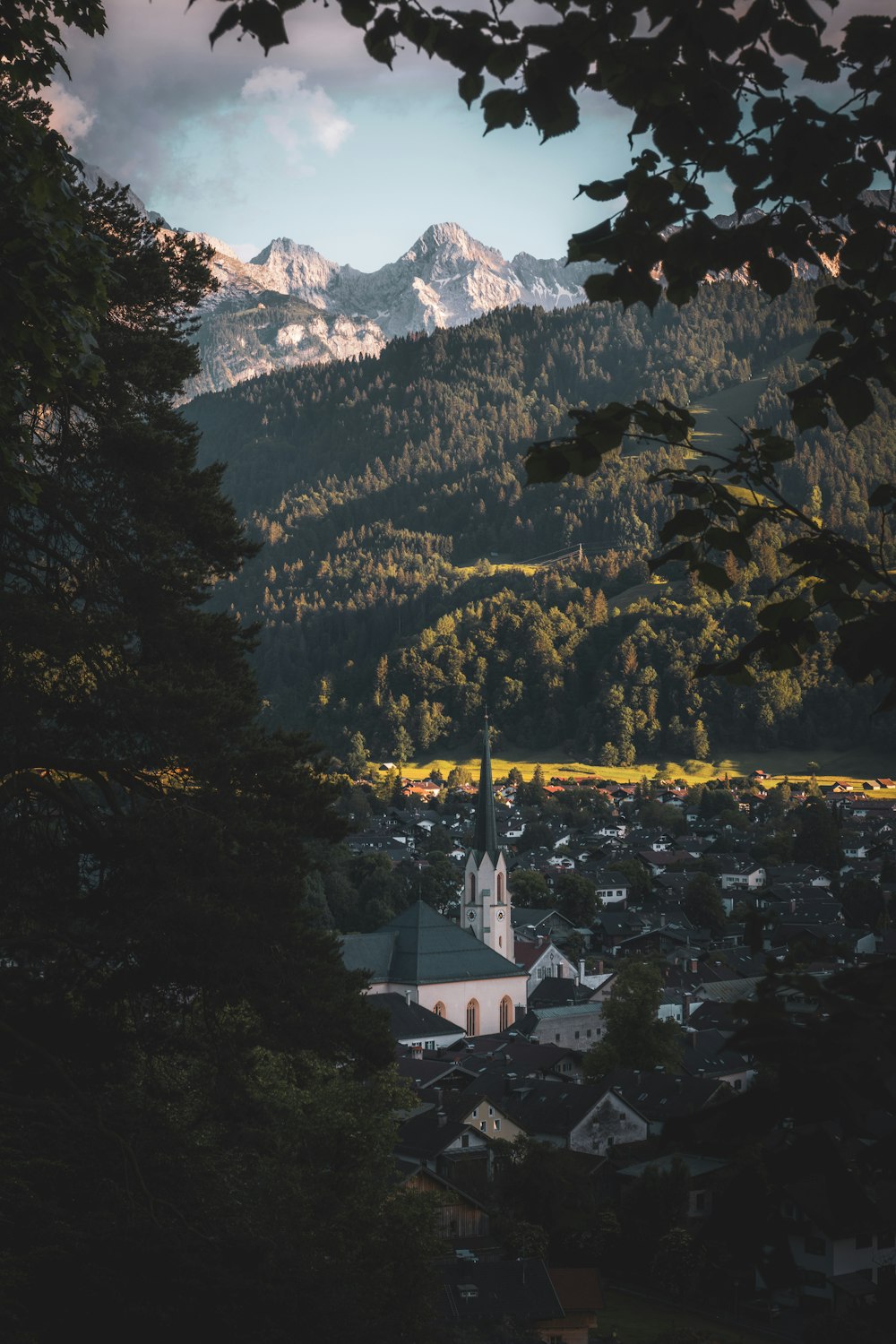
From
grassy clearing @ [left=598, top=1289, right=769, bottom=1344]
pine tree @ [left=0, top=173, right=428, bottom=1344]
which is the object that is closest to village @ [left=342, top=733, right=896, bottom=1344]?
grassy clearing @ [left=598, top=1289, right=769, bottom=1344]

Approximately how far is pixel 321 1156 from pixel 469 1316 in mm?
12382

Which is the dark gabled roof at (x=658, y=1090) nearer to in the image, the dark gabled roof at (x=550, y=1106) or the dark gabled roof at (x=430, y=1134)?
the dark gabled roof at (x=550, y=1106)

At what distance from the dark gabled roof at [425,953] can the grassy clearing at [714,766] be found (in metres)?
79.4

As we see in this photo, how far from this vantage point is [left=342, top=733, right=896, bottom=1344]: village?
9.20 feet

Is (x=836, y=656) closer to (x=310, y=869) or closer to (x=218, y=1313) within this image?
(x=218, y=1313)

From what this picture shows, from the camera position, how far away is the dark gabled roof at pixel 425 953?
69625 millimetres

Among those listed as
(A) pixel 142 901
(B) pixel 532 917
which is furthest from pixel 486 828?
(A) pixel 142 901

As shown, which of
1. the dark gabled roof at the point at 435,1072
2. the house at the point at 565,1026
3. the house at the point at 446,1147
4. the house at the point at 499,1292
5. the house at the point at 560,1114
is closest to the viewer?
the house at the point at 499,1292

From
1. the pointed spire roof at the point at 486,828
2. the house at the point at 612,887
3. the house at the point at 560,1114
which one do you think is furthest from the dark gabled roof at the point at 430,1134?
the house at the point at 612,887

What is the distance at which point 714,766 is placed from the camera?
15512 cm

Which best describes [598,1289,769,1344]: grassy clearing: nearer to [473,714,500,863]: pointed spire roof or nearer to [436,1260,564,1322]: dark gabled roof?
[436,1260,564,1322]: dark gabled roof

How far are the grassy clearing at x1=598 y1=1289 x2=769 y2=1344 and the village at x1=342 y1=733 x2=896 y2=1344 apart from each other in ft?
1.42

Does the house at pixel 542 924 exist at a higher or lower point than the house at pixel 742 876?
lower

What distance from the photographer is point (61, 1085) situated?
989 centimetres
